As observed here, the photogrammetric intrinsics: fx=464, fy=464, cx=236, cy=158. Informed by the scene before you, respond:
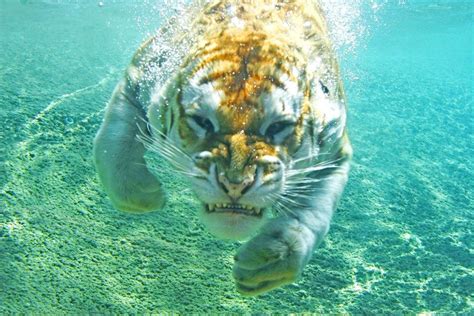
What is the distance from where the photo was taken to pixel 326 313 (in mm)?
4137

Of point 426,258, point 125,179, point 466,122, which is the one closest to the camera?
point 125,179

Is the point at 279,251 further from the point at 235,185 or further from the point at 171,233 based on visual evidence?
the point at 171,233

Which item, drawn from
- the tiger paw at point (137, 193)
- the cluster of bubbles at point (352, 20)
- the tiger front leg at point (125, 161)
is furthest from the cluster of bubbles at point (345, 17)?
the tiger paw at point (137, 193)

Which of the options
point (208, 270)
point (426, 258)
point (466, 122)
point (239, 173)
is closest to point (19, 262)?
point (208, 270)

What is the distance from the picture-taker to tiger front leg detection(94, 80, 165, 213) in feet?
9.56

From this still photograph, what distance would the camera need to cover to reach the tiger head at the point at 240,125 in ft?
6.13

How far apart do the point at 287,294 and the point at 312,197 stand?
74.7 inches

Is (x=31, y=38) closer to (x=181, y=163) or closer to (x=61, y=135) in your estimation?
(x=61, y=135)

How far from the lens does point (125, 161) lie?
2936 mm

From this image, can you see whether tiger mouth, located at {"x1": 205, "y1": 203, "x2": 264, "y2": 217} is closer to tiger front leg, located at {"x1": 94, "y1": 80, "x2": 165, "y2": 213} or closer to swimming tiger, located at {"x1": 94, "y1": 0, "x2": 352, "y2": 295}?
swimming tiger, located at {"x1": 94, "y1": 0, "x2": 352, "y2": 295}

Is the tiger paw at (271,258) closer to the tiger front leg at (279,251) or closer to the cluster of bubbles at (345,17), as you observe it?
the tiger front leg at (279,251)


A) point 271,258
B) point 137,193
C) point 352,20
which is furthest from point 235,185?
point 352,20

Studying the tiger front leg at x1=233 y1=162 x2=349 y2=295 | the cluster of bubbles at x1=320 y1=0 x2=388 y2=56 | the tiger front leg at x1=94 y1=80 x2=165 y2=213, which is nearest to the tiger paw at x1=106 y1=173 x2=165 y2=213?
the tiger front leg at x1=94 y1=80 x2=165 y2=213

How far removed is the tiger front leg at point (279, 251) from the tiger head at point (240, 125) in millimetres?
198
